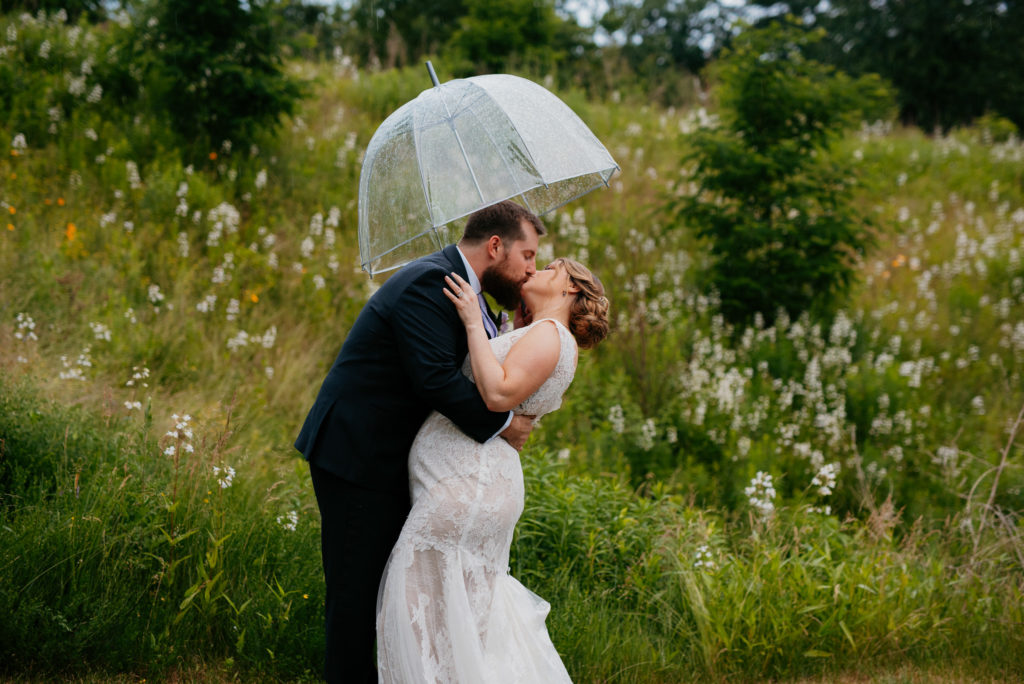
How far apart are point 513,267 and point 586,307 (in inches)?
14.2

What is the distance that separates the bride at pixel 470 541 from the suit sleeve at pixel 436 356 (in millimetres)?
58

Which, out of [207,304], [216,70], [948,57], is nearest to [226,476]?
[207,304]

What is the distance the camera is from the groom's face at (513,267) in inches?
126

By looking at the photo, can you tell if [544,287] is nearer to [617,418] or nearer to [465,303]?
[465,303]

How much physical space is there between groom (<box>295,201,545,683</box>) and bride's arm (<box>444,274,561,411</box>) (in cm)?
8

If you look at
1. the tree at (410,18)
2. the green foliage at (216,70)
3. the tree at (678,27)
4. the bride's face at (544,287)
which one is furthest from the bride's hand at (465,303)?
the tree at (678,27)

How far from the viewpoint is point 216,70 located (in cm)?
901

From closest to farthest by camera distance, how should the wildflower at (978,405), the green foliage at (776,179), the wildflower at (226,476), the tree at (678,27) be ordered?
1. the wildflower at (226,476)
2. the wildflower at (978,405)
3. the green foliage at (776,179)
4. the tree at (678,27)

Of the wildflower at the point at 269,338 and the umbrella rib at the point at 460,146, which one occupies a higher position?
the umbrella rib at the point at 460,146

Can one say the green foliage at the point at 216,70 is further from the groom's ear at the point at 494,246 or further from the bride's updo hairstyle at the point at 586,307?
the bride's updo hairstyle at the point at 586,307

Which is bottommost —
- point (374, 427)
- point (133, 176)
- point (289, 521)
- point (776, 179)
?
point (289, 521)

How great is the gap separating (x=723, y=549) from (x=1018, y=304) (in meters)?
8.60

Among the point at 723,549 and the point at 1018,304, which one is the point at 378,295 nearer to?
the point at 723,549

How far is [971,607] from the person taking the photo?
4895mm
